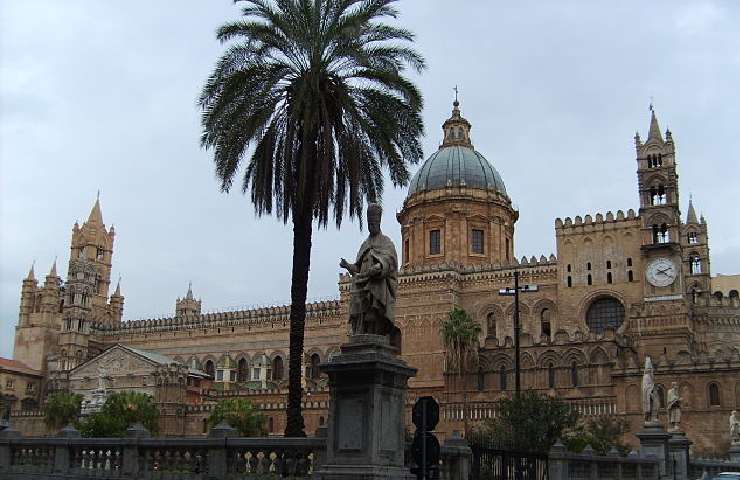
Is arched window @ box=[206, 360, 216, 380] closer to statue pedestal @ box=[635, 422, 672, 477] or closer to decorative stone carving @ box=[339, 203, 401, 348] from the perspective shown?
statue pedestal @ box=[635, 422, 672, 477]

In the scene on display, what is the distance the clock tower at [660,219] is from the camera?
56.0m

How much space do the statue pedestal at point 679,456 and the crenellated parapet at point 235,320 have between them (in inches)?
1760

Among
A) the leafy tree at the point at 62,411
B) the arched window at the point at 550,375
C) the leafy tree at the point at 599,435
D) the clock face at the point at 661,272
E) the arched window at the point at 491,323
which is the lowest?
the leafy tree at the point at 599,435

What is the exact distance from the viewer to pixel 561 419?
3180 cm

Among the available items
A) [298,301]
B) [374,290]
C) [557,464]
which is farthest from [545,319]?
[374,290]

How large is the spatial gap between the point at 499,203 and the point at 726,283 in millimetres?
29344

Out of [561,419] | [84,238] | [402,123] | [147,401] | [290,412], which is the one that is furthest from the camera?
[84,238]

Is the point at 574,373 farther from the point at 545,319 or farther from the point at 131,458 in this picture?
the point at 131,458

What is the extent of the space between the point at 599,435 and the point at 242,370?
148 ft

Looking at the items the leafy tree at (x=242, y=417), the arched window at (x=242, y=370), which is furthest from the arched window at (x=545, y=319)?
the arched window at (x=242, y=370)

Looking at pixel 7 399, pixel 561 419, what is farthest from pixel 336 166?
pixel 7 399

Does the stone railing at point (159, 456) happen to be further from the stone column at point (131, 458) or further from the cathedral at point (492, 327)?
the cathedral at point (492, 327)

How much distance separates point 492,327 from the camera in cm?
6209

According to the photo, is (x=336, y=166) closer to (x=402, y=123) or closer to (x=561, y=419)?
(x=402, y=123)
